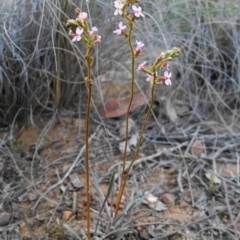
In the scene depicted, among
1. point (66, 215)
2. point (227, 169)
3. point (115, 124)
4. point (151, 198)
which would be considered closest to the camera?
point (66, 215)

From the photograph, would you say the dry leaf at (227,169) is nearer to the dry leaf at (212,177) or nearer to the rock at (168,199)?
the dry leaf at (212,177)

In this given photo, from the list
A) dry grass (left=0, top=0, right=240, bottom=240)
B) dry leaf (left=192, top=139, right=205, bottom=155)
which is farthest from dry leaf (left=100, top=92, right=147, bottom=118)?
dry leaf (left=192, top=139, right=205, bottom=155)

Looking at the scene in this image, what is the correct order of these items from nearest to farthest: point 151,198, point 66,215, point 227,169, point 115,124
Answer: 1. point 66,215
2. point 151,198
3. point 227,169
4. point 115,124

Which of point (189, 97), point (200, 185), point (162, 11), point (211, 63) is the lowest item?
point (200, 185)

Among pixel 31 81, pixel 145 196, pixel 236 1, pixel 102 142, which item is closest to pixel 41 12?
pixel 31 81

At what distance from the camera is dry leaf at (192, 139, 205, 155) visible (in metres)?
1.75

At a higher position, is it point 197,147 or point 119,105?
point 119,105

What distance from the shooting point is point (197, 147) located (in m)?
1.77

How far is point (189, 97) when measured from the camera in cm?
205

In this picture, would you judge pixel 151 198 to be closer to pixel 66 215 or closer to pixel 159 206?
pixel 159 206

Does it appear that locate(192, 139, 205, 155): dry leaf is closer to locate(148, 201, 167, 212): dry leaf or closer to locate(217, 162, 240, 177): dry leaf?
locate(217, 162, 240, 177): dry leaf

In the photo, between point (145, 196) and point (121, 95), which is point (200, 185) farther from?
point (121, 95)

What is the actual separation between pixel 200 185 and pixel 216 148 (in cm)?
24

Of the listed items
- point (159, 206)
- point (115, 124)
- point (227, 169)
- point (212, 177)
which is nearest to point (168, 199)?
point (159, 206)
